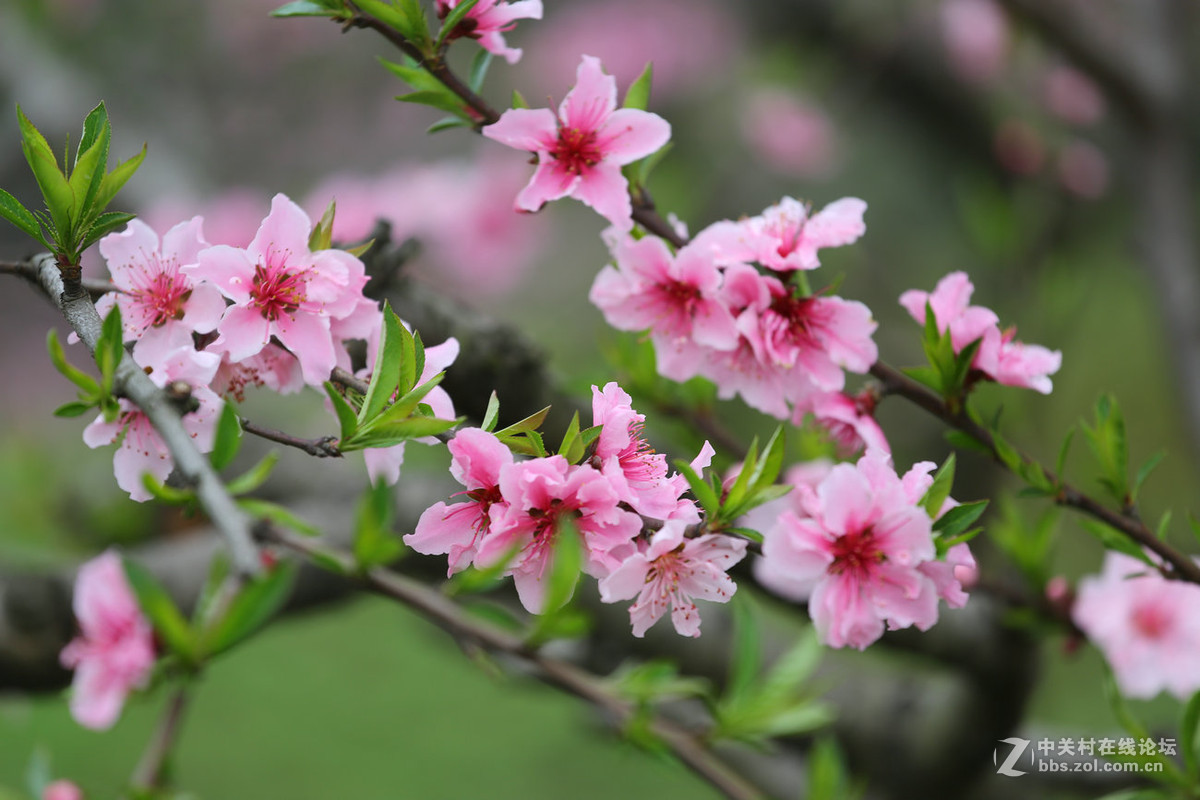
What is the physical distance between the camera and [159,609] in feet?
0.74

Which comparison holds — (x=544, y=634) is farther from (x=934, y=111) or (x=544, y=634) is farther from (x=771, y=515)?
(x=934, y=111)

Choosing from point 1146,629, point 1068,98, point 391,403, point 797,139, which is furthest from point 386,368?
point 797,139

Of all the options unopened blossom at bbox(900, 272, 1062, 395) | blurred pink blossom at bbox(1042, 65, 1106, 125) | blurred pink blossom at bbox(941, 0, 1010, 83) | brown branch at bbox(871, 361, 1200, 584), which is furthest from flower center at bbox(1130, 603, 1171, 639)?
blurred pink blossom at bbox(941, 0, 1010, 83)

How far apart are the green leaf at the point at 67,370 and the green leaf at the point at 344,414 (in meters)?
0.07

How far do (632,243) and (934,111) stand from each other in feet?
4.75

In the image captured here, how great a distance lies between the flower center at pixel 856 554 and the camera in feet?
1.10

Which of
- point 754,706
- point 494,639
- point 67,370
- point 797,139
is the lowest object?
point 797,139

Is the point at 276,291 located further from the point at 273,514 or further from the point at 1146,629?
the point at 1146,629

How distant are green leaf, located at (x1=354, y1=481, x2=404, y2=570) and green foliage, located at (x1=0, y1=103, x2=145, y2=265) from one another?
0.14 metres

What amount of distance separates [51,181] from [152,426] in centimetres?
9

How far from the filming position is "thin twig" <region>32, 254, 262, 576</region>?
235 millimetres

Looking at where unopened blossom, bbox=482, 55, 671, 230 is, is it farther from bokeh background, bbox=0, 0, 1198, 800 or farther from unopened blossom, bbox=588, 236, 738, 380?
bokeh background, bbox=0, 0, 1198, 800

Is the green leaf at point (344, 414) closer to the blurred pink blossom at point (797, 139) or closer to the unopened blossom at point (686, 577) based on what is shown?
the unopened blossom at point (686, 577)

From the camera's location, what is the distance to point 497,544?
1.00 feet
